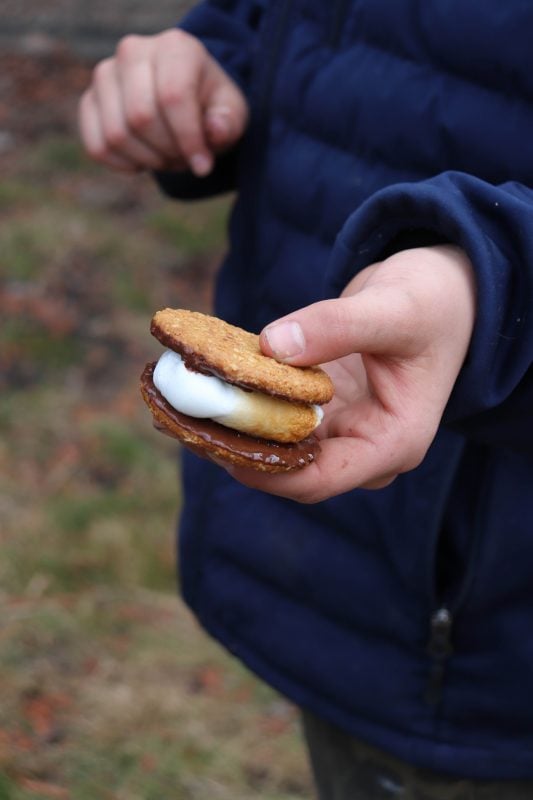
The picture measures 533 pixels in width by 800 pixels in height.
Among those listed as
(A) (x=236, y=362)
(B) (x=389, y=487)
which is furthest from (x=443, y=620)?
(A) (x=236, y=362)

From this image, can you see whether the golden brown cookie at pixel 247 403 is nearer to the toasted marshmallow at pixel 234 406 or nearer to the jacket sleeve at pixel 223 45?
the toasted marshmallow at pixel 234 406

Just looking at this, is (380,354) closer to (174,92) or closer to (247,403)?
(247,403)

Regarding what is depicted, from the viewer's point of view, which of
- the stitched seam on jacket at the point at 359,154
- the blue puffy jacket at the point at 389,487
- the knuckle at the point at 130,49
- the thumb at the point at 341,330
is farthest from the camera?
the knuckle at the point at 130,49

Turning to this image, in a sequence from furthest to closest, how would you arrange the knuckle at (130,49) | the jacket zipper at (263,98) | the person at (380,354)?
the knuckle at (130,49) → the jacket zipper at (263,98) → the person at (380,354)

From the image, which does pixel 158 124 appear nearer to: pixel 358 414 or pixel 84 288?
pixel 358 414

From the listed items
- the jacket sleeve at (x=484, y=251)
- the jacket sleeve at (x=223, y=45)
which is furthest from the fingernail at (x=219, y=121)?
the jacket sleeve at (x=484, y=251)

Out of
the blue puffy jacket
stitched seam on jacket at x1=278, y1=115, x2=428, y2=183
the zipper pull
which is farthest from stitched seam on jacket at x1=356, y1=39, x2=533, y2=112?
the zipper pull

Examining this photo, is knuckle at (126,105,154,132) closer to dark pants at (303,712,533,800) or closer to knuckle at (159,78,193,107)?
knuckle at (159,78,193,107)
